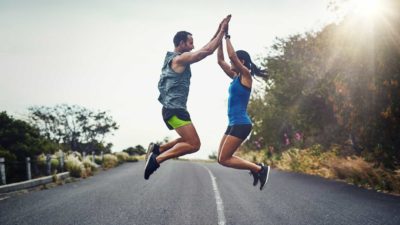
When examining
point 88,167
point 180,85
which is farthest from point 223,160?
point 88,167

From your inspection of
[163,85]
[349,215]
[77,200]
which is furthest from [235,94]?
[77,200]

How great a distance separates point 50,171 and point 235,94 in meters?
23.4

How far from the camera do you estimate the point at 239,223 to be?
35.1 feet

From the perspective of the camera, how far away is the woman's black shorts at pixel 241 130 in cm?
267

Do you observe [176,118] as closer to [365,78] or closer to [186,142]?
[186,142]

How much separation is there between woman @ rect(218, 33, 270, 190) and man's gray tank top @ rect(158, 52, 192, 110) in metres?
0.29

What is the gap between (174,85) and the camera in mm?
2605

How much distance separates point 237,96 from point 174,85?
16.8 inches

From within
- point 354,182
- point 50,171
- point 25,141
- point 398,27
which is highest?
point 398,27

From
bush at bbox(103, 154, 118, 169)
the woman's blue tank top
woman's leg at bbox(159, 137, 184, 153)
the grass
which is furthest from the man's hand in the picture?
bush at bbox(103, 154, 118, 169)

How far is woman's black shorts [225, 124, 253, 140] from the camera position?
2672 millimetres

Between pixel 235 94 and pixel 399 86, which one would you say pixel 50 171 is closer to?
pixel 399 86

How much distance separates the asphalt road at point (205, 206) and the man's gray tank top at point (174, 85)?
8.80 meters

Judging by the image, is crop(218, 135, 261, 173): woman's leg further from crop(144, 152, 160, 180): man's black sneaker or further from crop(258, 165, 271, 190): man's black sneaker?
crop(144, 152, 160, 180): man's black sneaker
